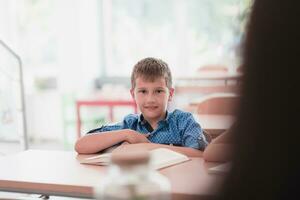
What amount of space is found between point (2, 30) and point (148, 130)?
4404mm

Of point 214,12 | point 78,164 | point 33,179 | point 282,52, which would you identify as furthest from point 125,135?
point 214,12

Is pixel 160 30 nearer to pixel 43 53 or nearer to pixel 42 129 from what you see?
pixel 43 53

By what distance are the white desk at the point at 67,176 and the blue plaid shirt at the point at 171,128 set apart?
0.29 metres

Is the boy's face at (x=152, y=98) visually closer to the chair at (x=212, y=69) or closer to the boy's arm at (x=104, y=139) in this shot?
the boy's arm at (x=104, y=139)

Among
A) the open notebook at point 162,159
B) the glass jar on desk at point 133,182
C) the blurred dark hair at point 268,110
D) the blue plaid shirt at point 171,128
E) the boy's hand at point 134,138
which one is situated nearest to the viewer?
the blurred dark hair at point 268,110

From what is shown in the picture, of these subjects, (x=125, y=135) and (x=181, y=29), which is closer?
(x=125, y=135)

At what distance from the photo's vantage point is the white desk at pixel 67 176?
4.59 feet

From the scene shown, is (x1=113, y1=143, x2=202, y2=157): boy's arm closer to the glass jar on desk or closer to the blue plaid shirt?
the blue plaid shirt

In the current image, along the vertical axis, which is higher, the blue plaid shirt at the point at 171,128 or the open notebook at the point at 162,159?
the blue plaid shirt at the point at 171,128

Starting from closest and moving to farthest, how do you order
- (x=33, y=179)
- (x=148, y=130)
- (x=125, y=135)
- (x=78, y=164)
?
1. (x=33, y=179)
2. (x=78, y=164)
3. (x=125, y=135)
4. (x=148, y=130)

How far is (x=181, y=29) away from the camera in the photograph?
6.15m

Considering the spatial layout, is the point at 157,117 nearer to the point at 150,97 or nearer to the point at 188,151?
the point at 150,97

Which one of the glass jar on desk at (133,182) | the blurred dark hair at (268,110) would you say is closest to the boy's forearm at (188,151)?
the glass jar on desk at (133,182)

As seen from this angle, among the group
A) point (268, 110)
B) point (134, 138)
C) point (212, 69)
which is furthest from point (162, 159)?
point (212, 69)
